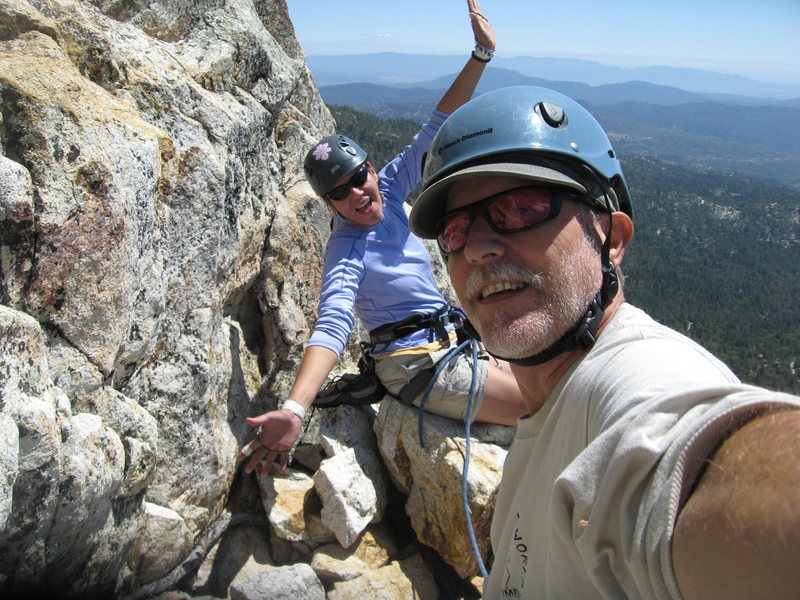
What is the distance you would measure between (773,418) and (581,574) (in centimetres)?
68

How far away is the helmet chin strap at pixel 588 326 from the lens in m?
2.04

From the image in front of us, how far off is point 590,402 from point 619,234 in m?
1.06

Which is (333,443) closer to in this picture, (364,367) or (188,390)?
(364,367)

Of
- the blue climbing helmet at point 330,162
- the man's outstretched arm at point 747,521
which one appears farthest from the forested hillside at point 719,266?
the man's outstretched arm at point 747,521

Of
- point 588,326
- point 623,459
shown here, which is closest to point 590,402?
point 623,459

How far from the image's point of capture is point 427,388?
192 inches

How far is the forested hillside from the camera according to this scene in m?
103

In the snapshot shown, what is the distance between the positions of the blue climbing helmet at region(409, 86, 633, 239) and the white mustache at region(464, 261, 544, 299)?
0.38 metres

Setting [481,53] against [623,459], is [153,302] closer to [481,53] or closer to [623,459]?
[623,459]

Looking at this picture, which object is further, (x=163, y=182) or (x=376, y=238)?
(x=376, y=238)

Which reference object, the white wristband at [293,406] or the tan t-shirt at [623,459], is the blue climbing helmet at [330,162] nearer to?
the white wristband at [293,406]

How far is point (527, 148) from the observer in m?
→ 2.25

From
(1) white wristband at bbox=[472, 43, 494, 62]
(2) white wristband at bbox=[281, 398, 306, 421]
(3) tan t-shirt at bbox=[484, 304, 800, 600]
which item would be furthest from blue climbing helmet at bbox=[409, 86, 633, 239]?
(1) white wristband at bbox=[472, 43, 494, 62]

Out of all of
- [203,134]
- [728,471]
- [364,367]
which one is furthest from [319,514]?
[728,471]
